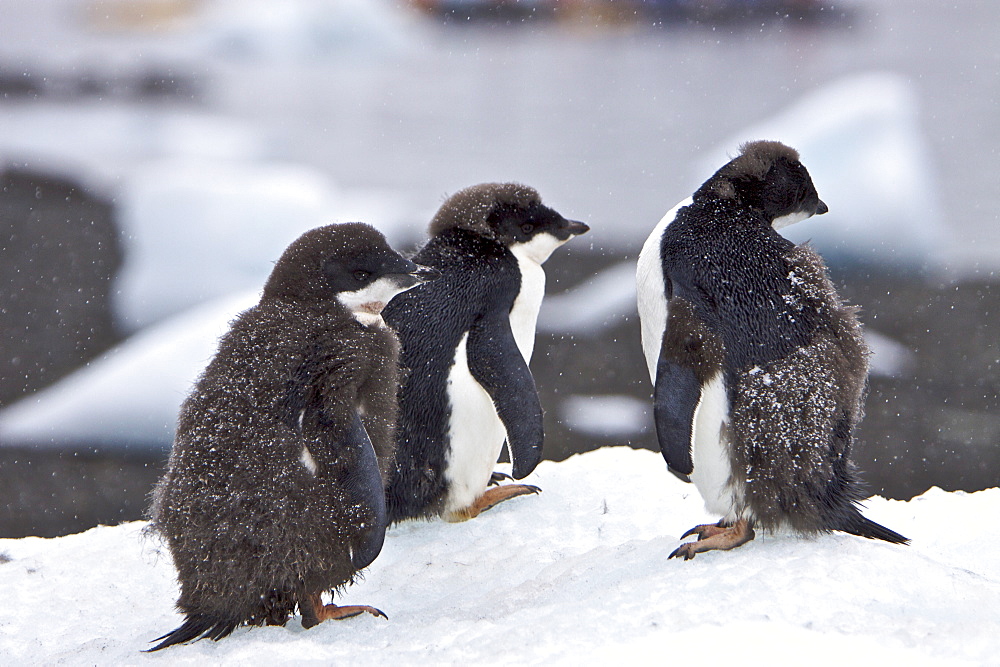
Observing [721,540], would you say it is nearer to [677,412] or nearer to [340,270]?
[677,412]

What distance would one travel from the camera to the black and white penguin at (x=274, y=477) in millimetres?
1740

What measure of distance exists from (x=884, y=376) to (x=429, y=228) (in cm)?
383

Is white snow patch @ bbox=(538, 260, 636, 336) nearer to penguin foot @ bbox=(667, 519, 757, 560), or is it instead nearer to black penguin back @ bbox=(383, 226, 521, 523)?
black penguin back @ bbox=(383, 226, 521, 523)

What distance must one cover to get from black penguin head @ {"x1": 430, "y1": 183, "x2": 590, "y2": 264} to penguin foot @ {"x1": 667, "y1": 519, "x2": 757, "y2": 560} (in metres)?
0.92

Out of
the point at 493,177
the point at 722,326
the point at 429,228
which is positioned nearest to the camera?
the point at 722,326

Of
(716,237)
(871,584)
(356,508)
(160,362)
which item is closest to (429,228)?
(716,237)

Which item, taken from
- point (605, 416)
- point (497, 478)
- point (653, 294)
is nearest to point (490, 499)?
point (497, 478)

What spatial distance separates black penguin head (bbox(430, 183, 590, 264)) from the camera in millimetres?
2553

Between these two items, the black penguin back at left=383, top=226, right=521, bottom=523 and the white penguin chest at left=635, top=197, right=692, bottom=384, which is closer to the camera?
the white penguin chest at left=635, top=197, right=692, bottom=384

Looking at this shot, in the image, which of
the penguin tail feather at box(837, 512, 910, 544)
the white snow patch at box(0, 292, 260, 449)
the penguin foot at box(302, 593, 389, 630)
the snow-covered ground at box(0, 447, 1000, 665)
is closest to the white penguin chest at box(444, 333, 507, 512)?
the snow-covered ground at box(0, 447, 1000, 665)

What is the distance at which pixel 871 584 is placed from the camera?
171cm

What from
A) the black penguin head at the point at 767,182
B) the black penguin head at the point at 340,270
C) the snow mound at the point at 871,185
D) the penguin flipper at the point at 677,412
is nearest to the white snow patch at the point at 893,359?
the snow mound at the point at 871,185

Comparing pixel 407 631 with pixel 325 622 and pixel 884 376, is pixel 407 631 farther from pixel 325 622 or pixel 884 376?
pixel 884 376

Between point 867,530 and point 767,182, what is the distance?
2.60ft
